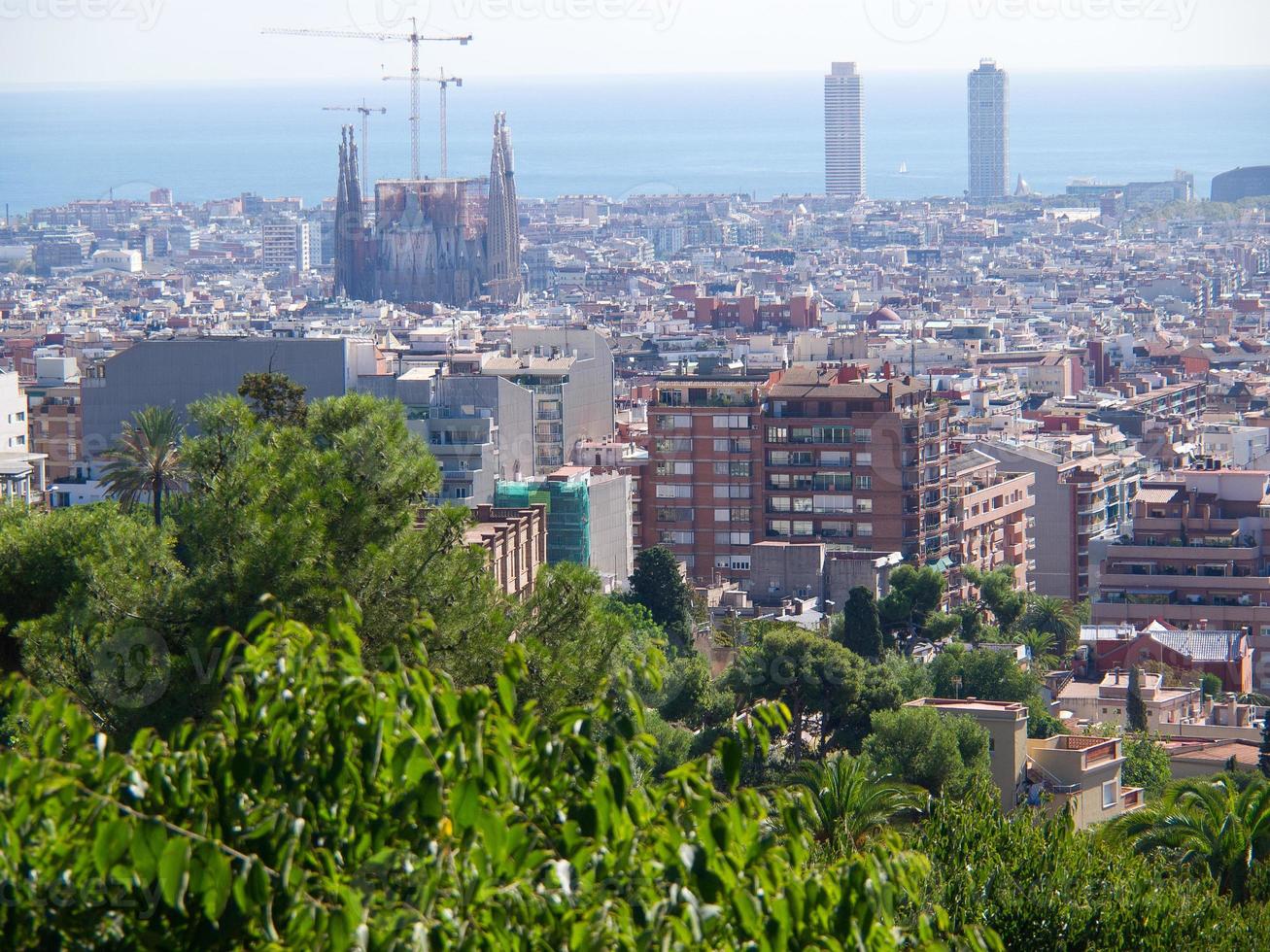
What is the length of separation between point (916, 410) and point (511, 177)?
8082 centimetres

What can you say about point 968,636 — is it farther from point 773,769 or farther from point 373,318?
point 373,318

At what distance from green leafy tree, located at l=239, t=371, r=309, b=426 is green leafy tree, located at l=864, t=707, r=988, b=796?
4173 mm

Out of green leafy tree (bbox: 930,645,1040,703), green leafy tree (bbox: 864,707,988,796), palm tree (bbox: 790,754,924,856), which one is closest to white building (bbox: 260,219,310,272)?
green leafy tree (bbox: 930,645,1040,703)

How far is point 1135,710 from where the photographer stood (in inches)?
832

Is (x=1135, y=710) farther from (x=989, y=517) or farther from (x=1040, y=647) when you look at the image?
(x=989, y=517)

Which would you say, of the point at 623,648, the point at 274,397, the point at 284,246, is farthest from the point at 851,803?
the point at 284,246

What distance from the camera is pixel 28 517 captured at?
1077 cm

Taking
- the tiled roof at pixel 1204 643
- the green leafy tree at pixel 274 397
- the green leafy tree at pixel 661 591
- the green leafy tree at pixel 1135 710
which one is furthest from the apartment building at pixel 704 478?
the green leafy tree at pixel 274 397

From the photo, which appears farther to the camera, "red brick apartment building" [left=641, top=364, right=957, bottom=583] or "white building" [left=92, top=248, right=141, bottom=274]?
"white building" [left=92, top=248, right=141, bottom=274]

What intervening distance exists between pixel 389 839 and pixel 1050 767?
11.2 meters

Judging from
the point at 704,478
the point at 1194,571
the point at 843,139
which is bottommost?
the point at 1194,571

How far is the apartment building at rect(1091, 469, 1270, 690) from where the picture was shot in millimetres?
29109

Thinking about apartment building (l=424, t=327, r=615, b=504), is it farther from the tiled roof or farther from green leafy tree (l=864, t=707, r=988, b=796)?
green leafy tree (l=864, t=707, r=988, b=796)

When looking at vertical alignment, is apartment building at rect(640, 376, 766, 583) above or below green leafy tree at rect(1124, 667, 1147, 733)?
above
